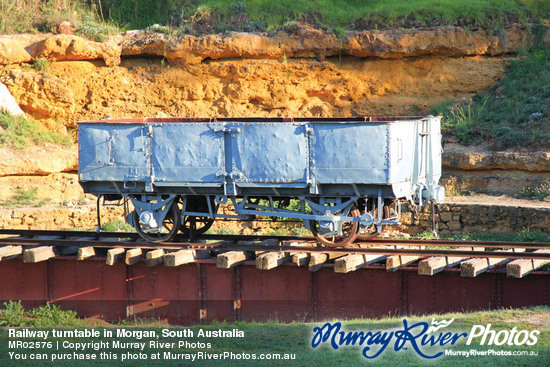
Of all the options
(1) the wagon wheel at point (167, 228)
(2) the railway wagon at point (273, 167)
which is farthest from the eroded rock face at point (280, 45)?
(1) the wagon wheel at point (167, 228)

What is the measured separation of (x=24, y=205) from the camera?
68.7ft

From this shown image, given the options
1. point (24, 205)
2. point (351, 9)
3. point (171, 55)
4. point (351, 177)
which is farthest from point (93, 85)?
point (351, 177)

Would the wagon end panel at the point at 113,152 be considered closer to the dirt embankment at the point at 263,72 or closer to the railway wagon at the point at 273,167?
the railway wagon at the point at 273,167

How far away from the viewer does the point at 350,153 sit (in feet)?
38.9

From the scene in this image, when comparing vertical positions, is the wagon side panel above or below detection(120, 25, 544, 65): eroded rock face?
below

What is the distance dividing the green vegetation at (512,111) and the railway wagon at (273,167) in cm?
962

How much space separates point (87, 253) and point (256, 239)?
3468mm

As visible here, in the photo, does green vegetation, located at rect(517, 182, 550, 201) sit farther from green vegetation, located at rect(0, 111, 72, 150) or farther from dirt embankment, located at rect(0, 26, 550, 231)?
green vegetation, located at rect(0, 111, 72, 150)

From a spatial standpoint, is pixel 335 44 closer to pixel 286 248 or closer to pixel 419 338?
pixel 286 248

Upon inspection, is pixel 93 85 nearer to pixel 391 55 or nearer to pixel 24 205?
pixel 24 205

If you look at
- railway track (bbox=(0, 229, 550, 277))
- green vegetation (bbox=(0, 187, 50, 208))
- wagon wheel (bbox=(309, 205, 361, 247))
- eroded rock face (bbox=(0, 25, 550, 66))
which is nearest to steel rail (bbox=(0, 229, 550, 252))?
railway track (bbox=(0, 229, 550, 277))

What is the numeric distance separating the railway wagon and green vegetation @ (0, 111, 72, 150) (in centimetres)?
1072

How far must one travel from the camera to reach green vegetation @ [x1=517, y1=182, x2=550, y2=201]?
1987 centimetres

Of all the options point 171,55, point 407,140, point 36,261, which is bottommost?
point 36,261
